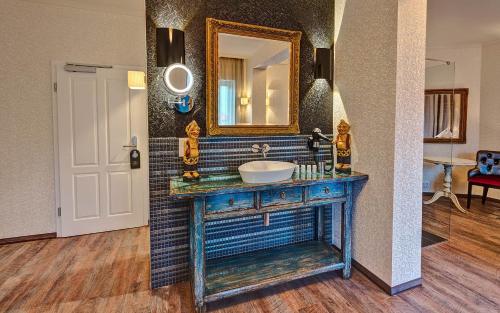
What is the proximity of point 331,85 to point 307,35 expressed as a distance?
0.54 meters

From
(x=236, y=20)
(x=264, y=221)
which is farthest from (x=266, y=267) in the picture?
(x=236, y=20)

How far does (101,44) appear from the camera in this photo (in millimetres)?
3342

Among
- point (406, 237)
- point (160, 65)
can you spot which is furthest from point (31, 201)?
point (406, 237)

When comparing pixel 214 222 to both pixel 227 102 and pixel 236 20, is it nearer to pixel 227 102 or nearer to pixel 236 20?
pixel 227 102

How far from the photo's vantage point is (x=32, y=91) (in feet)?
10.3

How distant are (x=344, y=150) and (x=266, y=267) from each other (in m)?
1.22

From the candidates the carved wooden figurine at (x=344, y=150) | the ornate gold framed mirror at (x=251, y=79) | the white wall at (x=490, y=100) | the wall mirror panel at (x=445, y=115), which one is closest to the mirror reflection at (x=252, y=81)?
the ornate gold framed mirror at (x=251, y=79)

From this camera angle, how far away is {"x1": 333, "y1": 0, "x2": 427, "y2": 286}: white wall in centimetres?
207

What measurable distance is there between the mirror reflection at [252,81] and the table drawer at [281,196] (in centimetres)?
72

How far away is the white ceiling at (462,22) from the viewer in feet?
10.4

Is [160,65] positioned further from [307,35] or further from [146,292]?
[146,292]

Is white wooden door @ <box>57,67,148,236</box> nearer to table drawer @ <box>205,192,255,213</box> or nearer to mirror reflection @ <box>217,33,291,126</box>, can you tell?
mirror reflection @ <box>217,33,291,126</box>

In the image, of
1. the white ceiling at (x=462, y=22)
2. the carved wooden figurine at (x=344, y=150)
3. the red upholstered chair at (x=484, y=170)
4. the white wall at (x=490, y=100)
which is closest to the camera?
the carved wooden figurine at (x=344, y=150)

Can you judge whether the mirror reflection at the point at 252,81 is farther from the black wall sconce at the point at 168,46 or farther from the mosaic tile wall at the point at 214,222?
the black wall sconce at the point at 168,46
